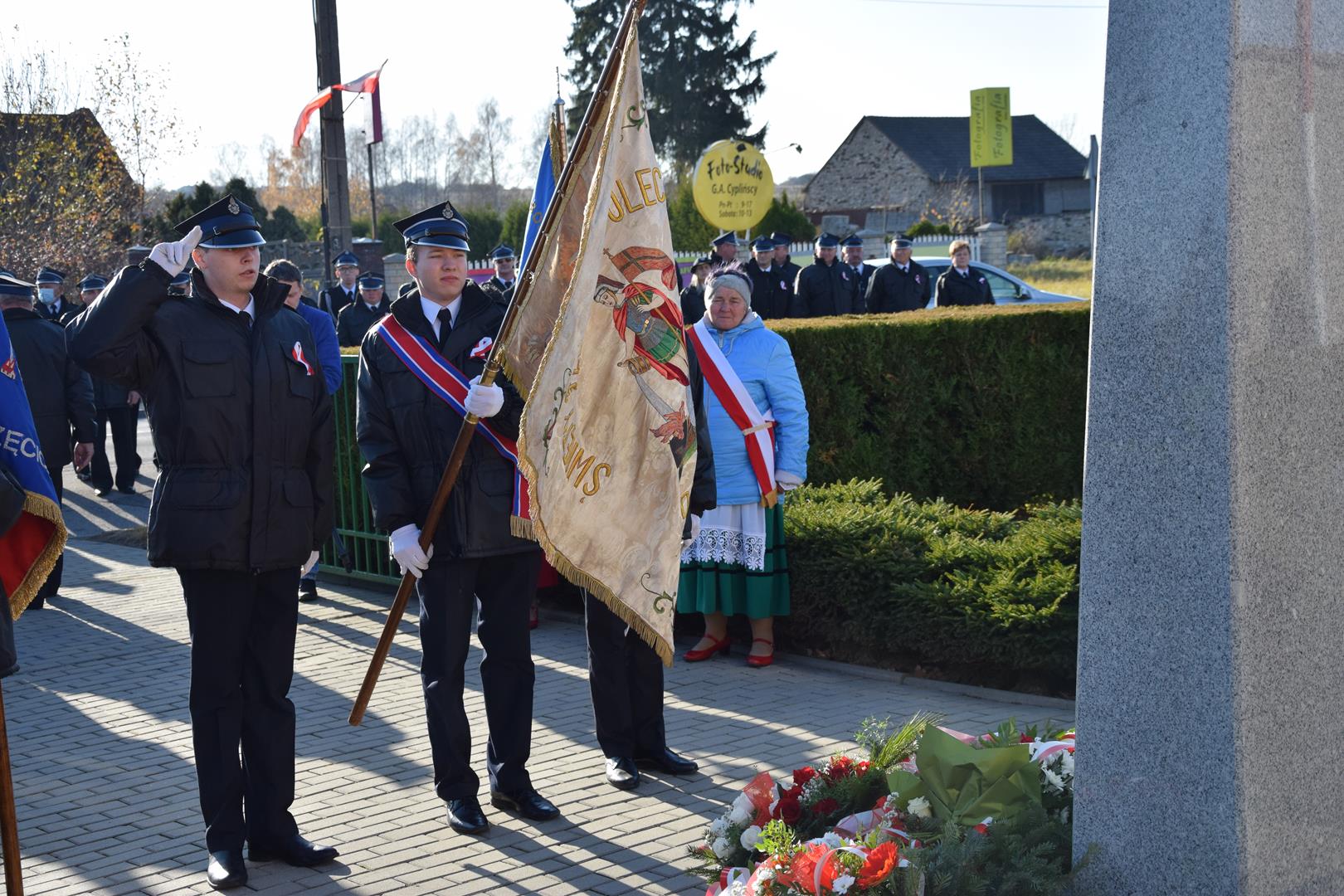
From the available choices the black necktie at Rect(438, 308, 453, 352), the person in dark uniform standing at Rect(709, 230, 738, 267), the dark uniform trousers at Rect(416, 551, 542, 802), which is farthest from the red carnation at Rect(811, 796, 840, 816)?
the person in dark uniform standing at Rect(709, 230, 738, 267)

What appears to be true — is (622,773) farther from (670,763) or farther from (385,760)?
(385,760)

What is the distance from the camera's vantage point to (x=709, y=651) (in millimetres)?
7676

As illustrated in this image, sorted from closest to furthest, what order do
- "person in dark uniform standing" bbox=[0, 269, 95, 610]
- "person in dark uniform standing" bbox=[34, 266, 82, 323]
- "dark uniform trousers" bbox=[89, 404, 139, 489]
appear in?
"person in dark uniform standing" bbox=[0, 269, 95, 610] → "person in dark uniform standing" bbox=[34, 266, 82, 323] → "dark uniform trousers" bbox=[89, 404, 139, 489]

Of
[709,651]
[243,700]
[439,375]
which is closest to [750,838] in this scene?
[243,700]

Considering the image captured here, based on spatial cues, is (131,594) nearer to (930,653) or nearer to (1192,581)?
(930,653)

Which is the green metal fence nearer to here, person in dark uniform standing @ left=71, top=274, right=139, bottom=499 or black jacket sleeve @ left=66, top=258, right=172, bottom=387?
black jacket sleeve @ left=66, top=258, right=172, bottom=387

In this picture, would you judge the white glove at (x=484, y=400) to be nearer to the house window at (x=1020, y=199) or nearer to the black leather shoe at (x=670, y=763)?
the black leather shoe at (x=670, y=763)

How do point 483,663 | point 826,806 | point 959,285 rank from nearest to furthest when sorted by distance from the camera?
point 826,806 < point 483,663 < point 959,285

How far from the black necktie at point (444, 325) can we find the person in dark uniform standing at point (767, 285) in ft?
39.5

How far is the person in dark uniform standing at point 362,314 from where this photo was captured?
1423 centimetres

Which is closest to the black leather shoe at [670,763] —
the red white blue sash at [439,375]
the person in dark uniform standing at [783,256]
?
the red white blue sash at [439,375]

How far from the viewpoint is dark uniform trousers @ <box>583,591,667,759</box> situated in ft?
18.7

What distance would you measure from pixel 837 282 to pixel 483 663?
12436mm

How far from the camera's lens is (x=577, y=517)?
4.79 meters
